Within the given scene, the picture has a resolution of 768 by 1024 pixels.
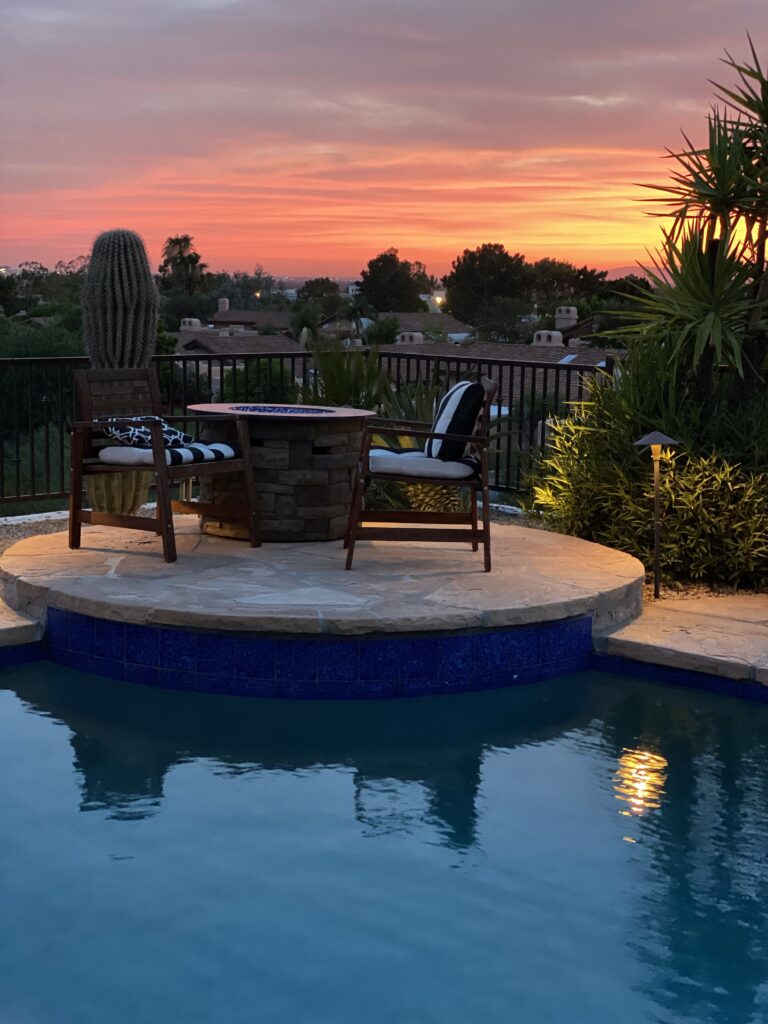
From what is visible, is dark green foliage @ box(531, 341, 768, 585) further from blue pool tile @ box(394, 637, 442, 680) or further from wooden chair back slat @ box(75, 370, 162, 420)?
wooden chair back slat @ box(75, 370, 162, 420)

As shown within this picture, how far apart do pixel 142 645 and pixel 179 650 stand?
162 mm

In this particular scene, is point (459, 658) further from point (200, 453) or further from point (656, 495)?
point (200, 453)

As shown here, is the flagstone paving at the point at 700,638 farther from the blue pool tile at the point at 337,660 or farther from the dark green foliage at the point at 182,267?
the dark green foliage at the point at 182,267

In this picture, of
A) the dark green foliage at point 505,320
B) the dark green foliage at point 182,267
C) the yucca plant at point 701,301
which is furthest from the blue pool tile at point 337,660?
the dark green foliage at point 182,267

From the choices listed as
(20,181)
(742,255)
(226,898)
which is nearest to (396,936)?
(226,898)

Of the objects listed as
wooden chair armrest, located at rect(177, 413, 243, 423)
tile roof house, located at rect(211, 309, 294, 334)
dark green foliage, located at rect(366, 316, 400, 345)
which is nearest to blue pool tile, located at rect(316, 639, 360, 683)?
wooden chair armrest, located at rect(177, 413, 243, 423)

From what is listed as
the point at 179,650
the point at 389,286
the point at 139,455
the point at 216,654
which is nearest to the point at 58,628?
the point at 179,650

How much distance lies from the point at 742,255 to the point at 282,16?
7.78m

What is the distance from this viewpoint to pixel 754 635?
4.95 meters

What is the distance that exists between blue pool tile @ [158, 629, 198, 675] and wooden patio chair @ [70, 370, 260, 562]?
0.81 m

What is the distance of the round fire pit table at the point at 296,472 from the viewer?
5.63 meters

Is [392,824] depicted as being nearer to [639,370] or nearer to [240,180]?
[639,370]

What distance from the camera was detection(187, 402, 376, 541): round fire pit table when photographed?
5633mm

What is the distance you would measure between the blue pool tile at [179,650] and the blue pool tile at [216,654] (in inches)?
1.1
